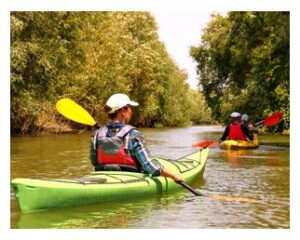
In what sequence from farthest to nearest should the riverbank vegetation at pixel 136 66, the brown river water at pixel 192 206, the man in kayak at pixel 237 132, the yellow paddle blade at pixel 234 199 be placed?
the riverbank vegetation at pixel 136 66
the man in kayak at pixel 237 132
the yellow paddle blade at pixel 234 199
the brown river water at pixel 192 206

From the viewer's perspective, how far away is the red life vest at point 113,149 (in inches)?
245

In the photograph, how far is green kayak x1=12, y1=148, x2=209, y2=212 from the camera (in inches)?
219

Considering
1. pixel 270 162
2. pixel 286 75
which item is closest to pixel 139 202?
pixel 270 162

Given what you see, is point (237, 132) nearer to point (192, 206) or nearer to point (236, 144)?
point (236, 144)

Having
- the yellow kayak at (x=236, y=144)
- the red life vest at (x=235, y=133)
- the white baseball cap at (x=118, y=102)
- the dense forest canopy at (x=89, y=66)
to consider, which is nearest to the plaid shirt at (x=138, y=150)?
the white baseball cap at (x=118, y=102)

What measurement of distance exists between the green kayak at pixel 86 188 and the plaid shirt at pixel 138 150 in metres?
0.18

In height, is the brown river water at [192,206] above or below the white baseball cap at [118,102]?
below

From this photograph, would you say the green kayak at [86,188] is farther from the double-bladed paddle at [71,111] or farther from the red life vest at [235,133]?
the red life vest at [235,133]

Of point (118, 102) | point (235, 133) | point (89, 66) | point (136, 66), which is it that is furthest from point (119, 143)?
point (136, 66)

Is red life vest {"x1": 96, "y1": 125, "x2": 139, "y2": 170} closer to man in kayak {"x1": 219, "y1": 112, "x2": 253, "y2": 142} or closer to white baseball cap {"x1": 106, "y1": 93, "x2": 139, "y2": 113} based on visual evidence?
white baseball cap {"x1": 106, "y1": 93, "x2": 139, "y2": 113}

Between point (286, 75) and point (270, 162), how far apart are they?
10.8ft

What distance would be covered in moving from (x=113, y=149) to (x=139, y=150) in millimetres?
285
